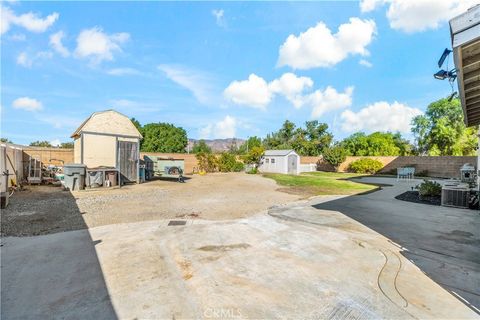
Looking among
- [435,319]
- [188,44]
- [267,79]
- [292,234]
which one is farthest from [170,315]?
[267,79]

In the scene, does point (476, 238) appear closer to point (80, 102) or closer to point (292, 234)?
point (292, 234)

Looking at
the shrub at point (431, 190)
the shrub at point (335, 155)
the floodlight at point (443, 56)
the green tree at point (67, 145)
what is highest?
the floodlight at point (443, 56)

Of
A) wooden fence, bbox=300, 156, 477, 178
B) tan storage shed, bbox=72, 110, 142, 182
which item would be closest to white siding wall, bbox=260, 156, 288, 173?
wooden fence, bbox=300, 156, 477, 178

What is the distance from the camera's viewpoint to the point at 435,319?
2.23 metres

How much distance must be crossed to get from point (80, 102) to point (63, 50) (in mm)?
7718

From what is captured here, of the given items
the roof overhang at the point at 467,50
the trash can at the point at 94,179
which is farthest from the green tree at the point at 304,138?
the roof overhang at the point at 467,50

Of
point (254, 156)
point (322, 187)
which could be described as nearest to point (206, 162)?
point (254, 156)

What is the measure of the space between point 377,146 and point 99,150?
116ft

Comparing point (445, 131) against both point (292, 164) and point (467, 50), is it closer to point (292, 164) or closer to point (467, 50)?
point (292, 164)

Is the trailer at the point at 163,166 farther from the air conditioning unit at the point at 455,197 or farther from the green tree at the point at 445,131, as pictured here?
the green tree at the point at 445,131

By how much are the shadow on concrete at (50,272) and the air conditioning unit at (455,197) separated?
10.1m

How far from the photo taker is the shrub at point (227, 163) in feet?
76.5

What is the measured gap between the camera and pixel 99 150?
1236 cm

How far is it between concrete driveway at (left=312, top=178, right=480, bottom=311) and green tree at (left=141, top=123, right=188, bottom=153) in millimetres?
35579
